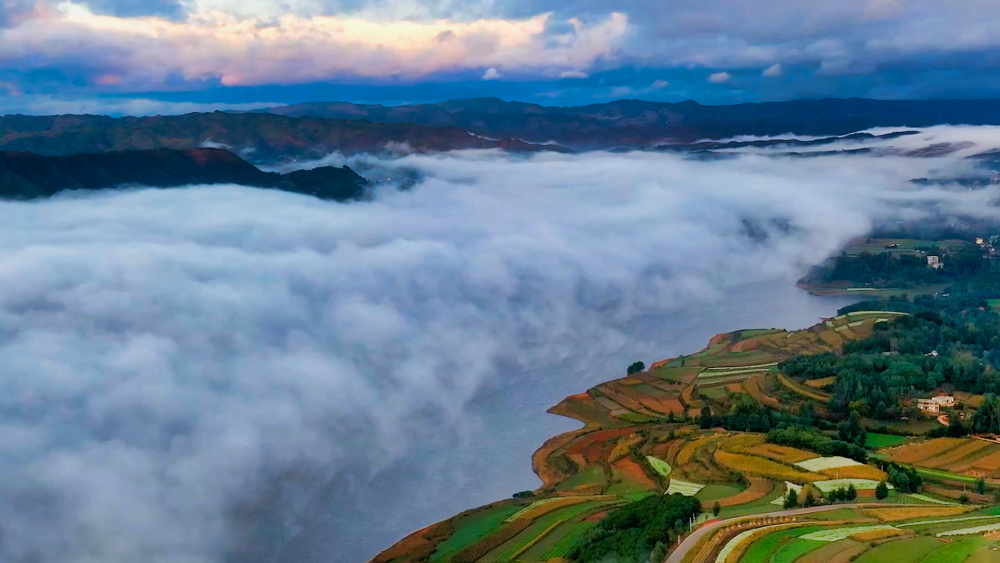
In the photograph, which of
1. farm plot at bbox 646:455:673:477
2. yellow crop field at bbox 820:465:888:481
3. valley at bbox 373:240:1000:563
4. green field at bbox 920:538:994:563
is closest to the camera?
green field at bbox 920:538:994:563

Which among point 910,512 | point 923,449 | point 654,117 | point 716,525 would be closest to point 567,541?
point 716,525

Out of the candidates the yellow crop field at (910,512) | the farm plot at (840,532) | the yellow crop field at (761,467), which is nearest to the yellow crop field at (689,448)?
the yellow crop field at (761,467)

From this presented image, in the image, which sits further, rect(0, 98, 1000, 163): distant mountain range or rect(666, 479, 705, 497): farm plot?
rect(0, 98, 1000, 163): distant mountain range

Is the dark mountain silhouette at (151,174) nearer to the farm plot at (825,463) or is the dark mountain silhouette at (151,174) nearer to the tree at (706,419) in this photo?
the tree at (706,419)

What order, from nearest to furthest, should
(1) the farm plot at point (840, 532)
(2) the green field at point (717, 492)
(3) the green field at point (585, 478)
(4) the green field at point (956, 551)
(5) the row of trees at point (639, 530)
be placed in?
(4) the green field at point (956, 551), (1) the farm plot at point (840, 532), (5) the row of trees at point (639, 530), (2) the green field at point (717, 492), (3) the green field at point (585, 478)

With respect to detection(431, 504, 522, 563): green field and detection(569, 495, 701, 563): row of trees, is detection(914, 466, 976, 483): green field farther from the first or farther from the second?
detection(431, 504, 522, 563): green field

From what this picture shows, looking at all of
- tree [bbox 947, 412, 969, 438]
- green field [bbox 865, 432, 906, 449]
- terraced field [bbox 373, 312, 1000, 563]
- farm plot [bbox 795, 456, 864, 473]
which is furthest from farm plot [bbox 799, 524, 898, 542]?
tree [bbox 947, 412, 969, 438]

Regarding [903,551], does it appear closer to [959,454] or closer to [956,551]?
[956,551]
